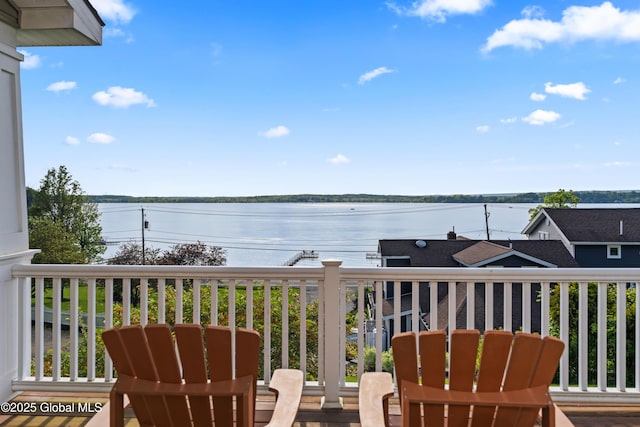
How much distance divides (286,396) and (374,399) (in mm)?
381

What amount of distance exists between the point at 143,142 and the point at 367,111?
27.1ft

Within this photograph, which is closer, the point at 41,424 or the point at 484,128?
the point at 41,424

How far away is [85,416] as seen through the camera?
3125 mm

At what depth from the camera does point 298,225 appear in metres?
11.8

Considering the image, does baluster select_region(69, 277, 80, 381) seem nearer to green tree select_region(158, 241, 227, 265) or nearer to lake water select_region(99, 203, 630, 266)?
green tree select_region(158, 241, 227, 265)

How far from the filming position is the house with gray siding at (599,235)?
7852 mm

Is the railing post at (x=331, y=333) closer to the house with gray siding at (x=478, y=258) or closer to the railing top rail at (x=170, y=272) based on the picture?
the railing top rail at (x=170, y=272)

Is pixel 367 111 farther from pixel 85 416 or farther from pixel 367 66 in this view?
pixel 85 416

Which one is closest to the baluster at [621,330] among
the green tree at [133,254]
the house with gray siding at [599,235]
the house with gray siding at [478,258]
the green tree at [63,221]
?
the house with gray siding at [478,258]

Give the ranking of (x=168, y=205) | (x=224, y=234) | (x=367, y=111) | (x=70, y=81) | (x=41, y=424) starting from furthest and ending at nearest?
(x=367, y=111) → (x=70, y=81) → (x=224, y=234) → (x=168, y=205) → (x=41, y=424)

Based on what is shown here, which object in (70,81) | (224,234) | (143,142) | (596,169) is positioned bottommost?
(224,234)

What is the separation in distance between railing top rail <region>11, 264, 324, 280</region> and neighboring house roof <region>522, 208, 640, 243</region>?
20.9 ft

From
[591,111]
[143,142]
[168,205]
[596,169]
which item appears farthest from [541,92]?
[143,142]

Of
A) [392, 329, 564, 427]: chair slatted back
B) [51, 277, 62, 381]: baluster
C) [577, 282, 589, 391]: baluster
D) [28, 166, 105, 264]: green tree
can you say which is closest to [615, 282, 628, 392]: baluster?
[577, 282, 589, 391]: baluster
